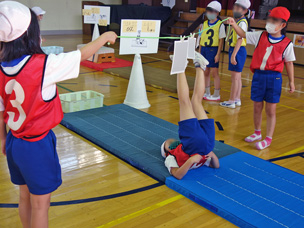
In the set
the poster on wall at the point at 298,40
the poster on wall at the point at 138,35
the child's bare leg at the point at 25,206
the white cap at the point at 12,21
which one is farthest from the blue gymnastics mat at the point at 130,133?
the poster on wall at the point at 298,40

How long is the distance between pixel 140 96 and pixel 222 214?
2392 millimetres

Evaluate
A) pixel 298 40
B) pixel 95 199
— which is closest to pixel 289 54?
pixel 95 199

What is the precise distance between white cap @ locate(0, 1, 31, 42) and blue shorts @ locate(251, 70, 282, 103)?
2.46 metres

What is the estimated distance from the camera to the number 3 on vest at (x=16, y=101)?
147 cm

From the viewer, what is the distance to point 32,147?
153cm

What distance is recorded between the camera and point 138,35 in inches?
172

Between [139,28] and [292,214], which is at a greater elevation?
[139,28]

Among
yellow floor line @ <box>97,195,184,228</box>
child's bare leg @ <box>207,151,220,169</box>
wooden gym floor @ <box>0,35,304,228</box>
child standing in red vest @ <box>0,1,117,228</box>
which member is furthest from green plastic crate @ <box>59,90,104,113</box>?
child standing in red vest @ <box>0,1,117,228</box>

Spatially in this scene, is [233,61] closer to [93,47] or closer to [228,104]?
[228,104]

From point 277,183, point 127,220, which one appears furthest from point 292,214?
point 127,220

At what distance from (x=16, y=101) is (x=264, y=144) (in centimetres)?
258

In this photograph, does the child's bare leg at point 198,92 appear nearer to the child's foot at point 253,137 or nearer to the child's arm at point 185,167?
the child's arm at point 185,167

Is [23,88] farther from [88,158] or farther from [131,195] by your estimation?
[88,158]

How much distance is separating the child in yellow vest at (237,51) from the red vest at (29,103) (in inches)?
129
